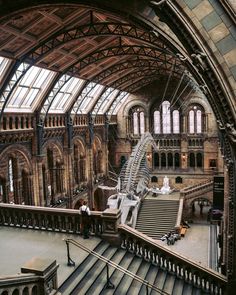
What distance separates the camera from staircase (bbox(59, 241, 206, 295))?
7.32 meters

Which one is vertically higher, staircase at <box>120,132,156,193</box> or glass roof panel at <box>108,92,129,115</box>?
glass roof panel at <box>108,92,129,115</box>

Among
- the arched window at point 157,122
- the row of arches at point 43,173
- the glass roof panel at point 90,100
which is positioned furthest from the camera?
the arched window at point 157,122

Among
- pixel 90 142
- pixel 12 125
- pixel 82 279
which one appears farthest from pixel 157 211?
pixel 82 279

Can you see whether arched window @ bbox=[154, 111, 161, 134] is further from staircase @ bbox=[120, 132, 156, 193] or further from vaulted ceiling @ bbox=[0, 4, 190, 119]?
vaulted ceiling @ bbox=[0, 4, 190, 119]

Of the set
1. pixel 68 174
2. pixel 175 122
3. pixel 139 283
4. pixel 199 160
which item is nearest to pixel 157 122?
pixel 175 122

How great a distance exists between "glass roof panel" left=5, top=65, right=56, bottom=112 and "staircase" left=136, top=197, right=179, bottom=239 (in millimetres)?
13549

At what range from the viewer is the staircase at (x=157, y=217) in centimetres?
2684

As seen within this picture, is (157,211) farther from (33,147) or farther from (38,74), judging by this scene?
(38,74)

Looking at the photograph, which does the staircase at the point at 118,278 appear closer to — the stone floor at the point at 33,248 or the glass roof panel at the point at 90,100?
the stone floor at the point at 33,248

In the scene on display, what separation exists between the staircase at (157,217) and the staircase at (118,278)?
1721cm

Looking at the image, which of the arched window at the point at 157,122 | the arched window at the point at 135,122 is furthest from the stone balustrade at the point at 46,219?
the arched window at the point at 135,122

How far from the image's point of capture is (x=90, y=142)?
31766mm

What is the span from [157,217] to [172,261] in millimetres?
19707

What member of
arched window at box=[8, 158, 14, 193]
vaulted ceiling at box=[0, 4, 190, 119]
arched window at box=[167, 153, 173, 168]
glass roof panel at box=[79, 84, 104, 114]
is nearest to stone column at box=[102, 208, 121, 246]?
vaulted ceiling at box=[0, 4, 190, 119]
